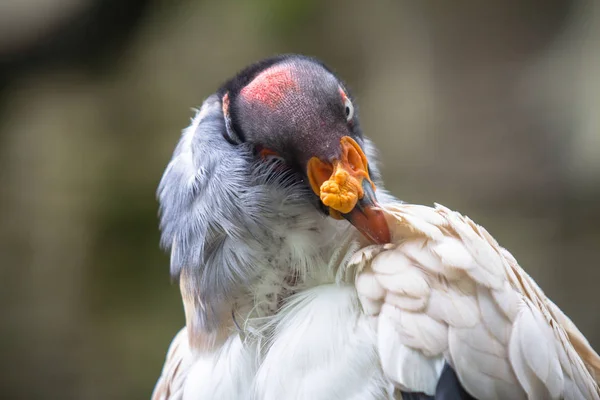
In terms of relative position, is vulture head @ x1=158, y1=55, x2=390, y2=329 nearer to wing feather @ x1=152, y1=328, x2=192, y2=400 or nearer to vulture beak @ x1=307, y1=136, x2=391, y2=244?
vulture beak @ x1=307, y1=136, x2=391, y2=244

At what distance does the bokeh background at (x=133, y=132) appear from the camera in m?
4.48

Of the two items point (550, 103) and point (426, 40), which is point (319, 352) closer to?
point (550, 103)

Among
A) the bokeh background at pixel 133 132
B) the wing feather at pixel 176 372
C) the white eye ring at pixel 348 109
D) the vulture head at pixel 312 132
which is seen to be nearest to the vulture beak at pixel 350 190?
the vulture head at pixel 312 132

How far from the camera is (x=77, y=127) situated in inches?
187

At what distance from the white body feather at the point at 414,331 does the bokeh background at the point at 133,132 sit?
9.63 ft

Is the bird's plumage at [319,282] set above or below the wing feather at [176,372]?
above

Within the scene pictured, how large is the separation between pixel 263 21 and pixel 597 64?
7.47ft

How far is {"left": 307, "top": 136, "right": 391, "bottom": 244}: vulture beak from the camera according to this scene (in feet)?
4.92

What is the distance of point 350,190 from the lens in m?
1.50

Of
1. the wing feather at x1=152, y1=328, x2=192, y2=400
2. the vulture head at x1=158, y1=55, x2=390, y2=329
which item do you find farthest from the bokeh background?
the vulture head at x1=158, y1=55, x2=390, y2=329

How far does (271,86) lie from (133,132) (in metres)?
3.33

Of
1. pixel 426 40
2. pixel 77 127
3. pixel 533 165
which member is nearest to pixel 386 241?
pixel 533 165

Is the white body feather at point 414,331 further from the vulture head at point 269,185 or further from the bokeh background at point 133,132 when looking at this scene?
the bokeh background at point 133,132

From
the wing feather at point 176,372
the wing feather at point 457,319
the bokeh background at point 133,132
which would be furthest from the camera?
the bokeh background at point 133,132
